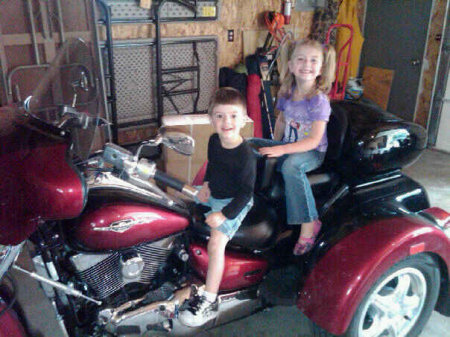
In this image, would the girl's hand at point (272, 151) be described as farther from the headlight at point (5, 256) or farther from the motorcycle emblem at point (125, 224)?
the headlight at point (5, 256)

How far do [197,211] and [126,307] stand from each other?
447 mm

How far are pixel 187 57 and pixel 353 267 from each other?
3.14 meters

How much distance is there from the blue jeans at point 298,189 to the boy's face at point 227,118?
0.35 meters

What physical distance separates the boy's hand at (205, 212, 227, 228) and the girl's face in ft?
2.72

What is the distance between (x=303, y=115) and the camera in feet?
6.58

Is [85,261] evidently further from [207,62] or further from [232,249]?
[207,62]

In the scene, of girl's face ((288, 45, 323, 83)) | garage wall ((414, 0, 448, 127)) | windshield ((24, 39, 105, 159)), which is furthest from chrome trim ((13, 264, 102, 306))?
garage wall ((414, 0, 448, 127))

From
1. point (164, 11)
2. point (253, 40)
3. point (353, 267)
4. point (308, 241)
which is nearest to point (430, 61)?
point (253, 40)

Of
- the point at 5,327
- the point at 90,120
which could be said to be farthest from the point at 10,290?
the point at 90,120

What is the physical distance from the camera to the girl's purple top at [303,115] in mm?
1905

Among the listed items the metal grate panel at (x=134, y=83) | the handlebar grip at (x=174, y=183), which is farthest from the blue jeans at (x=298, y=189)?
the metal grate panel at (x=134, y=83)

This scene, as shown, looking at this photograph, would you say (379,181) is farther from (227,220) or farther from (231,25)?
(231,25)

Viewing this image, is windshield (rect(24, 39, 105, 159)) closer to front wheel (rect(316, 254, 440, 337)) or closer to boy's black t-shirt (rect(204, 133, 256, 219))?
boy's black t-shirt (rect(204, 133, 256, 219))

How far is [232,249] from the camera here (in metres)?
1.72
